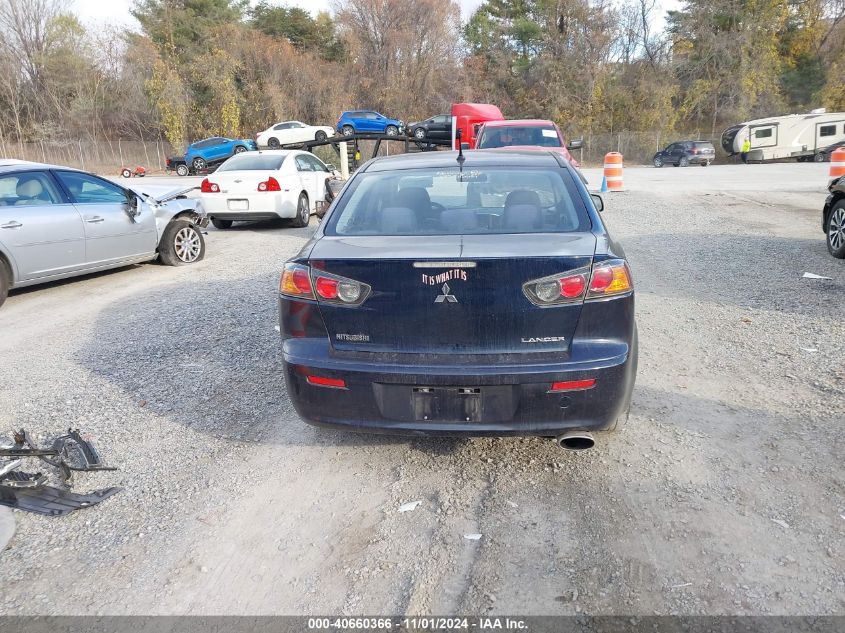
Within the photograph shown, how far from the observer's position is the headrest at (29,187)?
7.71 metres

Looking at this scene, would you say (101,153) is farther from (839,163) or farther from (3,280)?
(839,163)

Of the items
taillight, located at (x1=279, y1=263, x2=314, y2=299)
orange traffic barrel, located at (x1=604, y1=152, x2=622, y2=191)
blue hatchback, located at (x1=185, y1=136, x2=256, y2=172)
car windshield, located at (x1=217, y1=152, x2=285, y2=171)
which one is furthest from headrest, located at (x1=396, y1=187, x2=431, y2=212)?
blue hatchback, located at (x1=185, y1=136, x2=256, y2=172)

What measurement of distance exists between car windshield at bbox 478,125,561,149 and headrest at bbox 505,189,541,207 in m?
10.8

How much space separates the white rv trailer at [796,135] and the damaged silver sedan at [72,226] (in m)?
37.0

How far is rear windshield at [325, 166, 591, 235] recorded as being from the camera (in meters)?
3.72

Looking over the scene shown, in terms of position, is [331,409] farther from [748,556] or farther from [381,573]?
[748,556]

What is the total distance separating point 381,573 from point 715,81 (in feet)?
187

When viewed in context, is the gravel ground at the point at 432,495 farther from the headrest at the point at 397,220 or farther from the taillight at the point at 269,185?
the taillight at the point at 269,185

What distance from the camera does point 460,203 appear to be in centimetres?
403

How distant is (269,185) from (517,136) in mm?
5456

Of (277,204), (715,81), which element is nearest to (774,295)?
(277,204)

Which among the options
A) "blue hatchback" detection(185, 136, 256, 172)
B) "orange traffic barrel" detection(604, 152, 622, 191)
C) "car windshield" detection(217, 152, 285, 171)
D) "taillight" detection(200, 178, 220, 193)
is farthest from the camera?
"blue hatchback" detection(185, 136, 256, 172)

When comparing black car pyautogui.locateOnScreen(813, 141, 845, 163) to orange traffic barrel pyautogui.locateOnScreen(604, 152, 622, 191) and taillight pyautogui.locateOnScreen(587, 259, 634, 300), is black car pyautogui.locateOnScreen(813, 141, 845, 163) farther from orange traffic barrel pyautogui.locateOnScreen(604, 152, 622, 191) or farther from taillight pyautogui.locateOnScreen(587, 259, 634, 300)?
taillight pyautogui.locateOnScreen(587, 259, 634, 300)

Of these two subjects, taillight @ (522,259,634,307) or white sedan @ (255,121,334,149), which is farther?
white sedan @ (255,121,334,149)
